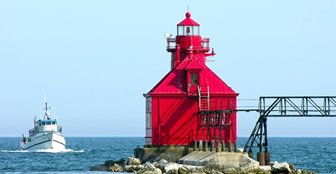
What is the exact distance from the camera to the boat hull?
11100cm

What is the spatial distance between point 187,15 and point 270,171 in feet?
49.4

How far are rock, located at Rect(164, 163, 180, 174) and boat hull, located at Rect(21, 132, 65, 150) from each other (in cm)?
5561

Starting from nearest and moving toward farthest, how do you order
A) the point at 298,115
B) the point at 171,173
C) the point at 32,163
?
the point at 171,173 → the point at 298,115 → the point at 32,163

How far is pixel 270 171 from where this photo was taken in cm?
5384

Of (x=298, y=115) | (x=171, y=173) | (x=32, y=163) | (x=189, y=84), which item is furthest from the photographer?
(x=32, y=163)

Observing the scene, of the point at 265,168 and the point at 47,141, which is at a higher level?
the point at 47,141

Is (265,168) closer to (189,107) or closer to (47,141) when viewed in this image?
(189,107)

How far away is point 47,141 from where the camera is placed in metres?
111

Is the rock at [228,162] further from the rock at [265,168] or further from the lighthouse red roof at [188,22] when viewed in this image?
the lighthouse red roof at [188,22]

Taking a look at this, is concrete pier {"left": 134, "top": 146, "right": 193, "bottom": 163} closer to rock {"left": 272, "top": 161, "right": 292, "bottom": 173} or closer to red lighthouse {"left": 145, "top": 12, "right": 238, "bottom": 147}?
red lighthouse {"left": 145, "top": 12, "right": 238, "bottom": 147}

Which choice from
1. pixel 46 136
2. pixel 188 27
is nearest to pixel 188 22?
pixel 188 27

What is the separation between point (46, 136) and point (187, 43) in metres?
48.8

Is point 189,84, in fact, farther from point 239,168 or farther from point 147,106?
point 239,168

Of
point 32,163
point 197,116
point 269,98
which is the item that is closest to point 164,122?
point 197,116
